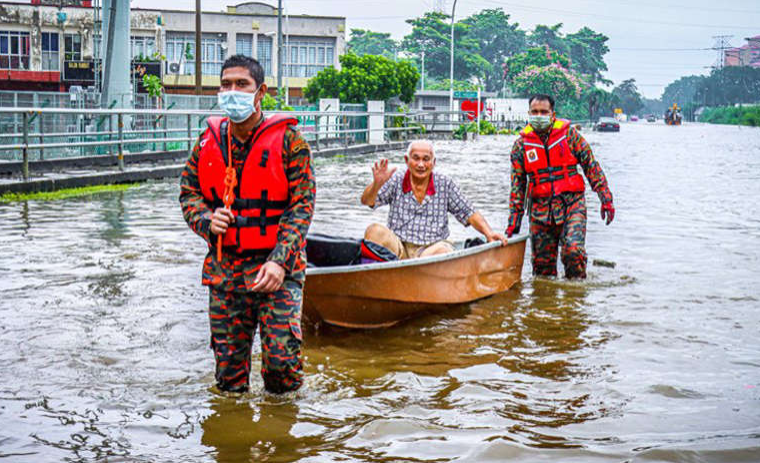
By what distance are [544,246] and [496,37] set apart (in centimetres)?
12578

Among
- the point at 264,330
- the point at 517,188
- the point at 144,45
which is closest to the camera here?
the point at 264,330

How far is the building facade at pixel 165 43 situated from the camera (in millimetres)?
52344

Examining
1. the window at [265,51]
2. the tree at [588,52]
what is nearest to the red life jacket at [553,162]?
the window at [265,51]

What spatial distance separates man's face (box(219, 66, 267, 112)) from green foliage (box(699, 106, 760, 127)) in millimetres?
114712

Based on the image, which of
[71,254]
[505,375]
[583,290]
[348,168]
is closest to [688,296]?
[583,290]

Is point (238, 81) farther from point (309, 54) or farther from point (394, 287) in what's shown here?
point (309, 54)

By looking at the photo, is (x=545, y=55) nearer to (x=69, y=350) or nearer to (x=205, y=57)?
(x=205, y=57)

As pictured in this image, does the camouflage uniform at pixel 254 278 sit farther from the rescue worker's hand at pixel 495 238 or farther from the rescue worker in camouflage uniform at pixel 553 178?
the rescue worker in camouflage uniform at pixel 553 178

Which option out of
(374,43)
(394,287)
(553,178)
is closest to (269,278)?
(394,287)

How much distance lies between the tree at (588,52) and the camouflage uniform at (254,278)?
Answer: 5238 inches

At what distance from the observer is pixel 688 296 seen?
9.30 meters

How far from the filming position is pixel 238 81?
5.02 metres

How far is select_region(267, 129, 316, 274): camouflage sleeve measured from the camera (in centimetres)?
496

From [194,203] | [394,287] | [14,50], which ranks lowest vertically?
[394,287]
